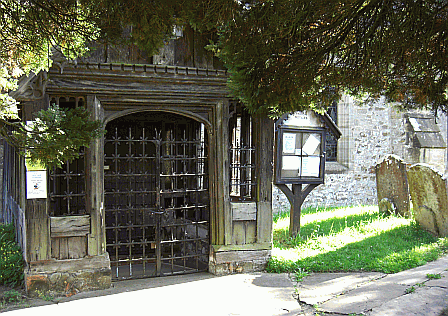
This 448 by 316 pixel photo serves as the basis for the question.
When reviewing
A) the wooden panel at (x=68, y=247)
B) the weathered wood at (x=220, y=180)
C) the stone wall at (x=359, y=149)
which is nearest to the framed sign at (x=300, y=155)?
the weathered wood at (x=220, y=180)

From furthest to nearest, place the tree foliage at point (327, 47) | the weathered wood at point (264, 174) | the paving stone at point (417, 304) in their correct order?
the weathered wood at point (264, 174) → the paving stone at point (417, 304) → the tree foliage at point (327, 47)

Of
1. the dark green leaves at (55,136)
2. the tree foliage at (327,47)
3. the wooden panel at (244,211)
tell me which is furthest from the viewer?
the wooden panel at (244,211)

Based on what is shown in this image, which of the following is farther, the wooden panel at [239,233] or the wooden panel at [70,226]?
the wooden panel at [239,233]

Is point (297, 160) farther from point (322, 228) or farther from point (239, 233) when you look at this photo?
point (239, 233)

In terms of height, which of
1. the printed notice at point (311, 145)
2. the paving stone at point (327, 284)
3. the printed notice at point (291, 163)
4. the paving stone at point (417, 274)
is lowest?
the paving stone at point (327, 284)

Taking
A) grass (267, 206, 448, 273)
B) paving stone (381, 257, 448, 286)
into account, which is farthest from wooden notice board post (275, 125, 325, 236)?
paving stone (381, 257, 448, 286)

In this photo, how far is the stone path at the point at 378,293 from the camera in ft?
15.8

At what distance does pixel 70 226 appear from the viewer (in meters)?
5.74

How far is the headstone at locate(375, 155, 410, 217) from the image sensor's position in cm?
986

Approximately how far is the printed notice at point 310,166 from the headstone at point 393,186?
8.84ft

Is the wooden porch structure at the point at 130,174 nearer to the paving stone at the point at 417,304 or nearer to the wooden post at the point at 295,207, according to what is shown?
the wooden post at the point at 295,207

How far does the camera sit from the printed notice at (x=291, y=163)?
309 inches

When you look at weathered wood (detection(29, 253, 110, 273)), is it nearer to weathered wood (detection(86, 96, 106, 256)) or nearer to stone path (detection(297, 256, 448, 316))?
weathered wood (detection(86, 96, 106, 256))

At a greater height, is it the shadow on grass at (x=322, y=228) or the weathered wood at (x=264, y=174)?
the weathered wood at (x=264, y=174)
